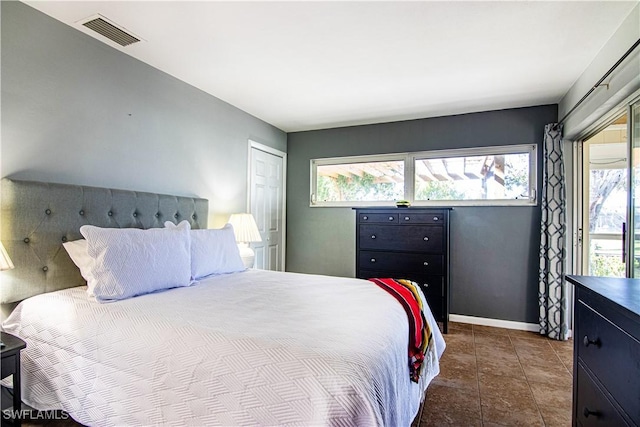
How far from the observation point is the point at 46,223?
1931 millimetres

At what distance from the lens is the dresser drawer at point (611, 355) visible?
97cm

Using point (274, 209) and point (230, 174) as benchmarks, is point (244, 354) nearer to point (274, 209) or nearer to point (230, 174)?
point (230, 174)

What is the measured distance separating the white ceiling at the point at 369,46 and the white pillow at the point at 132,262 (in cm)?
132

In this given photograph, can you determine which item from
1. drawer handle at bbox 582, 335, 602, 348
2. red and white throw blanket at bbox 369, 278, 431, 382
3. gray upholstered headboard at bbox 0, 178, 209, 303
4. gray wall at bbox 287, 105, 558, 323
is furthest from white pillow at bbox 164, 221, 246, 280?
drawer handle at bbox 582, 335, 602, 348

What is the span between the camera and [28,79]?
76.4 inches

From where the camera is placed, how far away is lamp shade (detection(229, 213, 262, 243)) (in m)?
3.29

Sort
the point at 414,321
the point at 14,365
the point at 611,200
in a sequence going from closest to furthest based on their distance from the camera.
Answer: the point at 14,365, the point at 414,321, the point at 611,200

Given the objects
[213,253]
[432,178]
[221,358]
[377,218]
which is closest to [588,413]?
[221,358]

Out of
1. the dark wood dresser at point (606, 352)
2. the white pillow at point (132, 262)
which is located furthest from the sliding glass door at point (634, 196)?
the white pillow at point (132, 262)

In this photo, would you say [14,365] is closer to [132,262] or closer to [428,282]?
[132,262]

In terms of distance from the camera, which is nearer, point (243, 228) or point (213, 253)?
point (213, 253)

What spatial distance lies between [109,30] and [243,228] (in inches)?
72.8

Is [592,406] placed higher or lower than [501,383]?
higher

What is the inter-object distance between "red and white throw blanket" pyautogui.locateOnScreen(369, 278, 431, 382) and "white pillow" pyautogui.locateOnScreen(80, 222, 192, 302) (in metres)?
1.32
